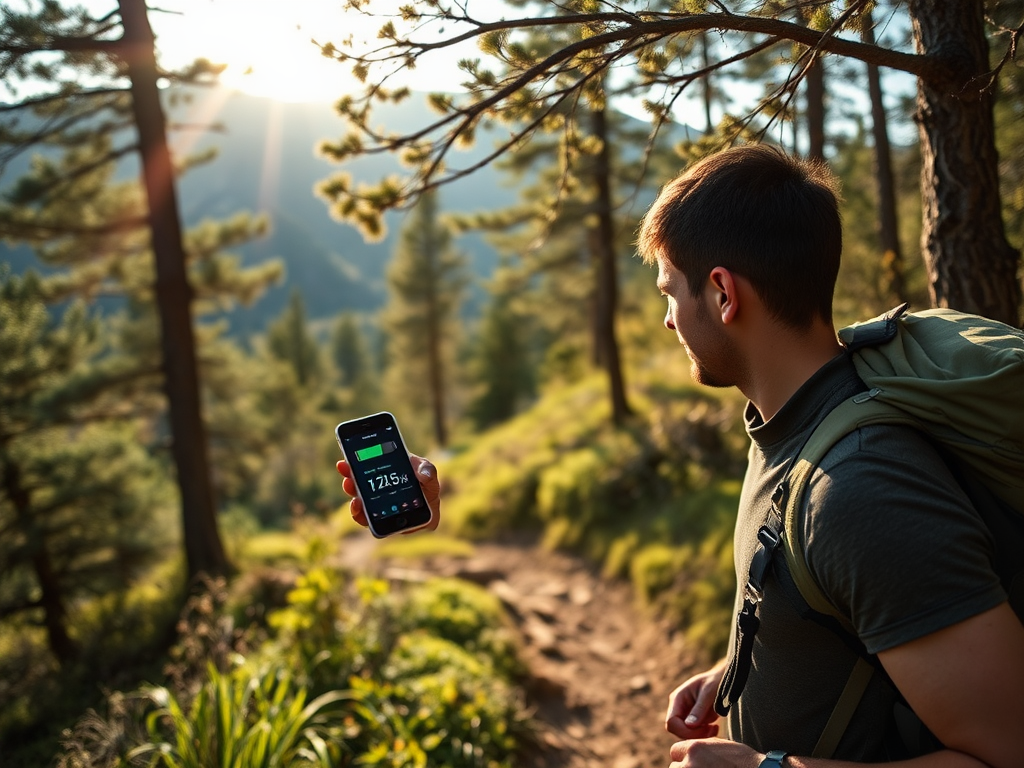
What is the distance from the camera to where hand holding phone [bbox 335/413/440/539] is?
2.38 m

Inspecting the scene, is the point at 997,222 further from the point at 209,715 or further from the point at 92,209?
the point at 92,209

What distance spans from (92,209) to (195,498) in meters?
4.69

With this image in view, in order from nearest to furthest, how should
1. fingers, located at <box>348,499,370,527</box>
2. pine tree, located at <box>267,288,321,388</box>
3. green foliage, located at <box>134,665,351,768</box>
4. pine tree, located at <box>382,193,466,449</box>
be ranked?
fingers, located at <box>348,499,370,527</box> → green foliage, located at <box>134,665,351,768</box> → pine tree, located at <box>382,193,466,449</box> → pine tree, located at <box>267,288,321,388</box>

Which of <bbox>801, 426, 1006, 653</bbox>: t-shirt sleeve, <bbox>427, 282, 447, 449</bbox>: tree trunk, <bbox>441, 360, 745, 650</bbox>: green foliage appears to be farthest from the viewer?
<bbox>427, 282, 447, 449</bbox>: tree trunk

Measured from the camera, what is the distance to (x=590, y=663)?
22.7 feet

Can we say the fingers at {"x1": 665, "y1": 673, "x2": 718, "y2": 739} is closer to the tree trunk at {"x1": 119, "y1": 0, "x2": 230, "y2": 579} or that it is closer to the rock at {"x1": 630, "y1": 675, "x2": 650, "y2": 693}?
the rock at {"x1": 630, "y1": 675, "x2": 650, "y2": 693}

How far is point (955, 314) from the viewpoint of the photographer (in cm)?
173

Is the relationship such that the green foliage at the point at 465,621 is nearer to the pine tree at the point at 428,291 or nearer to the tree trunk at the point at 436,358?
the tree trunk at the point at 436,358

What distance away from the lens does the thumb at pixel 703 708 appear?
2051 mm

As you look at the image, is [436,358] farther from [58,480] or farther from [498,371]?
[58,480]

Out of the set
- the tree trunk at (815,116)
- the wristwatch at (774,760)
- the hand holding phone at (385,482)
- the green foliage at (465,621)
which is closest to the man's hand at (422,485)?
the hand holding phone at (385,482)

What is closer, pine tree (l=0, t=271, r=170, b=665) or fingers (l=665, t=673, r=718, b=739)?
fingers (l=665, t=673, r=718, b=739)

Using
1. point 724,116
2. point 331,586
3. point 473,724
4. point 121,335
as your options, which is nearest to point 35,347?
point 331,586

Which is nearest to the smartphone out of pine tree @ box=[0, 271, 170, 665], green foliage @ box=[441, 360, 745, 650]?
green foliage @ box=[441, 360, 745, 650]
